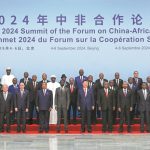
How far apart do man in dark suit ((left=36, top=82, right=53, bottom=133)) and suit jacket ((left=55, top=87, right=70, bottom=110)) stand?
189mm

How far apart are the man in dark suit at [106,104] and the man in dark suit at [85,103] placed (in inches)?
Answer: 9.3

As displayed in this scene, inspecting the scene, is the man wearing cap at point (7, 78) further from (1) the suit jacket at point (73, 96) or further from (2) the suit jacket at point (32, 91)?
(1) the suit jacket at point (73, 96)

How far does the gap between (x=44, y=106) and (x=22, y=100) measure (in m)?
0.61

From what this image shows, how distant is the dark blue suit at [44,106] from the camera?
44.4 ft

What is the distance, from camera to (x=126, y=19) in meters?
15.4

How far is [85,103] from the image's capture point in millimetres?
13547

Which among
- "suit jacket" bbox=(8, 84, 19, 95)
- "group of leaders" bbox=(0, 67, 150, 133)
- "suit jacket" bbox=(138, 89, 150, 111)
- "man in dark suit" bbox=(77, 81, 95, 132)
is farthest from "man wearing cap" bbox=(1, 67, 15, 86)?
"suit jacket" bbox=(138, 89, 150, 111)

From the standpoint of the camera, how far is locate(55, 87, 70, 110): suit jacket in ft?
44.6

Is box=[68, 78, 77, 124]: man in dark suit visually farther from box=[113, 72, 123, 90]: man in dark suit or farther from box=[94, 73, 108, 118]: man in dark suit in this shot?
box=[113, 72, 123, 90]: man in dark suit

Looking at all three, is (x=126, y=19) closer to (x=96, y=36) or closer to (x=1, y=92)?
(x=96, y=36)

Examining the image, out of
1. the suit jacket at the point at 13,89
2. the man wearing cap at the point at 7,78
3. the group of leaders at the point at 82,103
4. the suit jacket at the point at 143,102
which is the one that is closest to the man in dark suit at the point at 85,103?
the group of leaders at the point at 82,103

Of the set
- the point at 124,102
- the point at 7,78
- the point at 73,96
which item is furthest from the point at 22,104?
the point at 124,102

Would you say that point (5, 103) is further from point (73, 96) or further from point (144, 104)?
point (144, 104)

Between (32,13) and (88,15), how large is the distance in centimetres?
173
